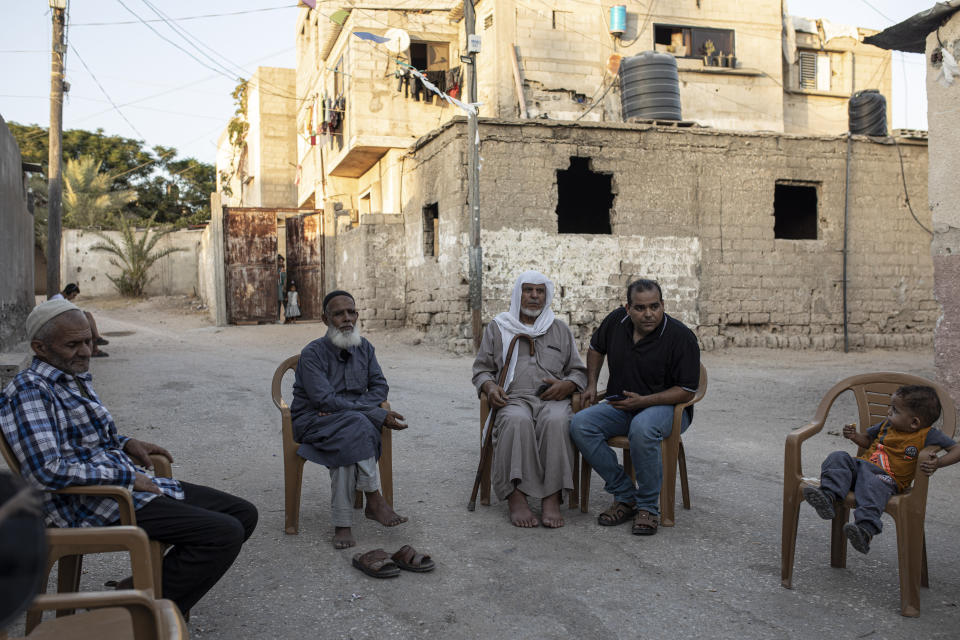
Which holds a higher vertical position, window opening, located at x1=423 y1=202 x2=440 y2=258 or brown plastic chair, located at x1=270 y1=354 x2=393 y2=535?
window opening, located at x1=423 y1=202 x2=440 y2=258

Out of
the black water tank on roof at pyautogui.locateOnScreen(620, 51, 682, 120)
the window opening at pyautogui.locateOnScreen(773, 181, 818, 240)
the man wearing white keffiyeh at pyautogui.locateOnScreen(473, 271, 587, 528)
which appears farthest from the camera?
the window opening at pyautogui.locateOnScreen(773, 181, 818, 240)

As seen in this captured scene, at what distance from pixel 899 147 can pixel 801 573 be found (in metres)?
12.4

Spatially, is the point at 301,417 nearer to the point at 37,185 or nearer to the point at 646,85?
the point at 646,85

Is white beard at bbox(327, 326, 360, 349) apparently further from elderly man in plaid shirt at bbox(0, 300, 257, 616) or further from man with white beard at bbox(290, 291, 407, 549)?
elderly man in plaid shirt at bbox(0, 300, 257, 616)

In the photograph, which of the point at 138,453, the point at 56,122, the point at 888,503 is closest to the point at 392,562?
the point at 138,453

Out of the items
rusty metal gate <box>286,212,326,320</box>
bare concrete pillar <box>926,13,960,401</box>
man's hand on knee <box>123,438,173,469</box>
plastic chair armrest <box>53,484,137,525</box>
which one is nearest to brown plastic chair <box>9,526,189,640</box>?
plastic chair armrest <box>53,484,137,525</box>

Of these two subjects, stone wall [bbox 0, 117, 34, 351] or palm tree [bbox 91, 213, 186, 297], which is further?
palm tree [bbox 91, 213, 186, 297]

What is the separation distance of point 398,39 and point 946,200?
498 inches

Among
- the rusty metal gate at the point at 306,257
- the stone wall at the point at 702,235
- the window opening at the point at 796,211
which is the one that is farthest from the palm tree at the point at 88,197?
the window opening at the point at 796,211

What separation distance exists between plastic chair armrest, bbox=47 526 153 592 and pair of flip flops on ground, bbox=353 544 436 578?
4.40 feet

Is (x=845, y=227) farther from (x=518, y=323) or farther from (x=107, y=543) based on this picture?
(x=107, y=543)

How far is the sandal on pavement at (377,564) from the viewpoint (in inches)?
125

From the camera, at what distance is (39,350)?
2490 millimetres

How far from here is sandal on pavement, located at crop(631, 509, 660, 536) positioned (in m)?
3.74
